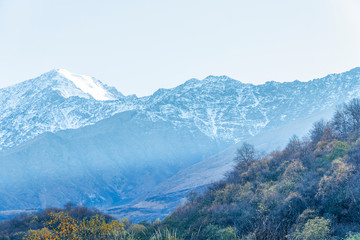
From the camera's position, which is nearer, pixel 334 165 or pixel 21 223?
pixel 334 165

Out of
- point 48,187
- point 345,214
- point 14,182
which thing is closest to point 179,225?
point 345,214

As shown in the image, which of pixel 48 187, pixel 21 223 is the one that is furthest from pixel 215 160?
pixel 21 223

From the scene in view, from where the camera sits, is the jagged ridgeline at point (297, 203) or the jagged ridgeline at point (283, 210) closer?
the jagged ridgeline at point (283, 210)

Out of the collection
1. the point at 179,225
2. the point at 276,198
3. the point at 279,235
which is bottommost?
the point at 179,225

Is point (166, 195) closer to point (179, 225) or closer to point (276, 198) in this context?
point (179, 225)

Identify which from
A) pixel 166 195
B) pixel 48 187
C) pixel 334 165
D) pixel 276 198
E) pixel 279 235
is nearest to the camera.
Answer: pixel 279 235

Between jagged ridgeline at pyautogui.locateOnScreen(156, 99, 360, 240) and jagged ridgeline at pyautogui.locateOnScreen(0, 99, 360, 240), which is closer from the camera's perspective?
jagged ridgeline at pyautogui.locateOnScreen(0, 99, 360, 240)

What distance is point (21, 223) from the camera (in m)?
51.7

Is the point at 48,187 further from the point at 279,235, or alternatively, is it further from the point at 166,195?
the point at 279,235

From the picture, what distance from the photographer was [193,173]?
174 metres

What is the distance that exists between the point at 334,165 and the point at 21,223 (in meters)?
47.8

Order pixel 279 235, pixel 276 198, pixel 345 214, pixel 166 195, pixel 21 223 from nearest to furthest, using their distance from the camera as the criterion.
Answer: pixel 279 235 → pixel 345 214 → pixel 276 198 → pixel 21 223 → pixel 166 195

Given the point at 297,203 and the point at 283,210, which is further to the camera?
the point at 297,203

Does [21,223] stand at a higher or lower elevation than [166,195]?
higher
